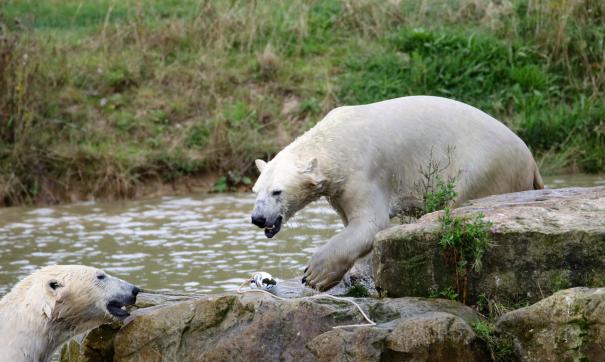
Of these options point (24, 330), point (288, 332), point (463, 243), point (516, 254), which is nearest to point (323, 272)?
point (288, 332)

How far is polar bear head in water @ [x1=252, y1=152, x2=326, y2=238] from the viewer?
23.4 feet

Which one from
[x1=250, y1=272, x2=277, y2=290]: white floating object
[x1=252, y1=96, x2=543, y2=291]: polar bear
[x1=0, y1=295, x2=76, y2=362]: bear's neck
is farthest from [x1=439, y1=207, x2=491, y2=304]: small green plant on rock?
[x1=0, y1=295, x2=76, y2=362]: bear's neck

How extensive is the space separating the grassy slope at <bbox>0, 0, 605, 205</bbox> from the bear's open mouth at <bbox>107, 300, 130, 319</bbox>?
25.1 feet

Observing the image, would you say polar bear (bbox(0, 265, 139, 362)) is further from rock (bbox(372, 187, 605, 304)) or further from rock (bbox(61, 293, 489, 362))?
rock (bbox(372, 187, 605, 304))

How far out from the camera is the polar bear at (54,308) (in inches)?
239

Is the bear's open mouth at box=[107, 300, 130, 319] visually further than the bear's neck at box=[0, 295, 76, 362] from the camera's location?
Yes

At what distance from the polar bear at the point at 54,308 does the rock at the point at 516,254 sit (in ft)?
5.33

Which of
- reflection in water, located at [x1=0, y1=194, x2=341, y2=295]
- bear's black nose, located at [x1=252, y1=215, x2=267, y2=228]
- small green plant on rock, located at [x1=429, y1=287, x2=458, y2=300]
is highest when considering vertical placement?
bear's black nose, located at [x1=252, y1=215, x2=267, y2=228]

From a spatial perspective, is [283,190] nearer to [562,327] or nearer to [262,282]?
[262,282]

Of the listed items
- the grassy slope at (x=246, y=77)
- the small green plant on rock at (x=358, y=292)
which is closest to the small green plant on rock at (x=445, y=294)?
the small green plant on rock at (x=358, y=292)

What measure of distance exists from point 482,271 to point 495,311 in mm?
249

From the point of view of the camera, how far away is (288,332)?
20.9 ft

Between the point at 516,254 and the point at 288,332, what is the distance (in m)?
1.42

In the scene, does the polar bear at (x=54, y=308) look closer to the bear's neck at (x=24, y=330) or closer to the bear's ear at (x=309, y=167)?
the bear's neck at (x=24, y=330)
